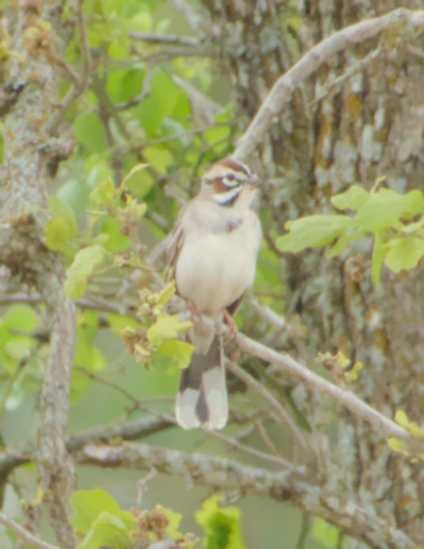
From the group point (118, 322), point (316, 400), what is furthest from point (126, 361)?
point (316, 400)

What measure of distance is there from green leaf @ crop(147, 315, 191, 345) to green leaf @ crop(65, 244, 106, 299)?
279mm

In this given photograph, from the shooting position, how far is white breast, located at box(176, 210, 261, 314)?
21.0 ft

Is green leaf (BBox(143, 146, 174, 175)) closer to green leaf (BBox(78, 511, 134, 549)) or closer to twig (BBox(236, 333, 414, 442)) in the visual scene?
twig (BBox(236, 333, 414, 442))

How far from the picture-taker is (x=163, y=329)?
461 centimetres

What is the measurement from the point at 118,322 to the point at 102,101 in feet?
2.91

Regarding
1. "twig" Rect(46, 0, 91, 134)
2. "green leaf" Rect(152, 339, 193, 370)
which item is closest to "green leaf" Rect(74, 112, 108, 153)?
"twig" Rect(46, 0, 91, 134)

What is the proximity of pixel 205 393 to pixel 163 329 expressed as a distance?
2.06m

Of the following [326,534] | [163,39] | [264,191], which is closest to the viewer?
[264,191]

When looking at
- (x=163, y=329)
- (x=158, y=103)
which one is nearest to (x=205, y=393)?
(x=158, y=103)

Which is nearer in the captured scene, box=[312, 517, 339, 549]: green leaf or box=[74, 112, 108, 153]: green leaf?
box=[312, 517, 339, 549]: green leaf

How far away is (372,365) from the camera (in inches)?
259

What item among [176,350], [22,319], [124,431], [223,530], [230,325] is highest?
[176,350]

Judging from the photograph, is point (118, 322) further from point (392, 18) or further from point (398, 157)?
point (392, 18)

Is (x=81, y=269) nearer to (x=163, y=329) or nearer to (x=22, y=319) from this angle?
(x=163, y=329)
